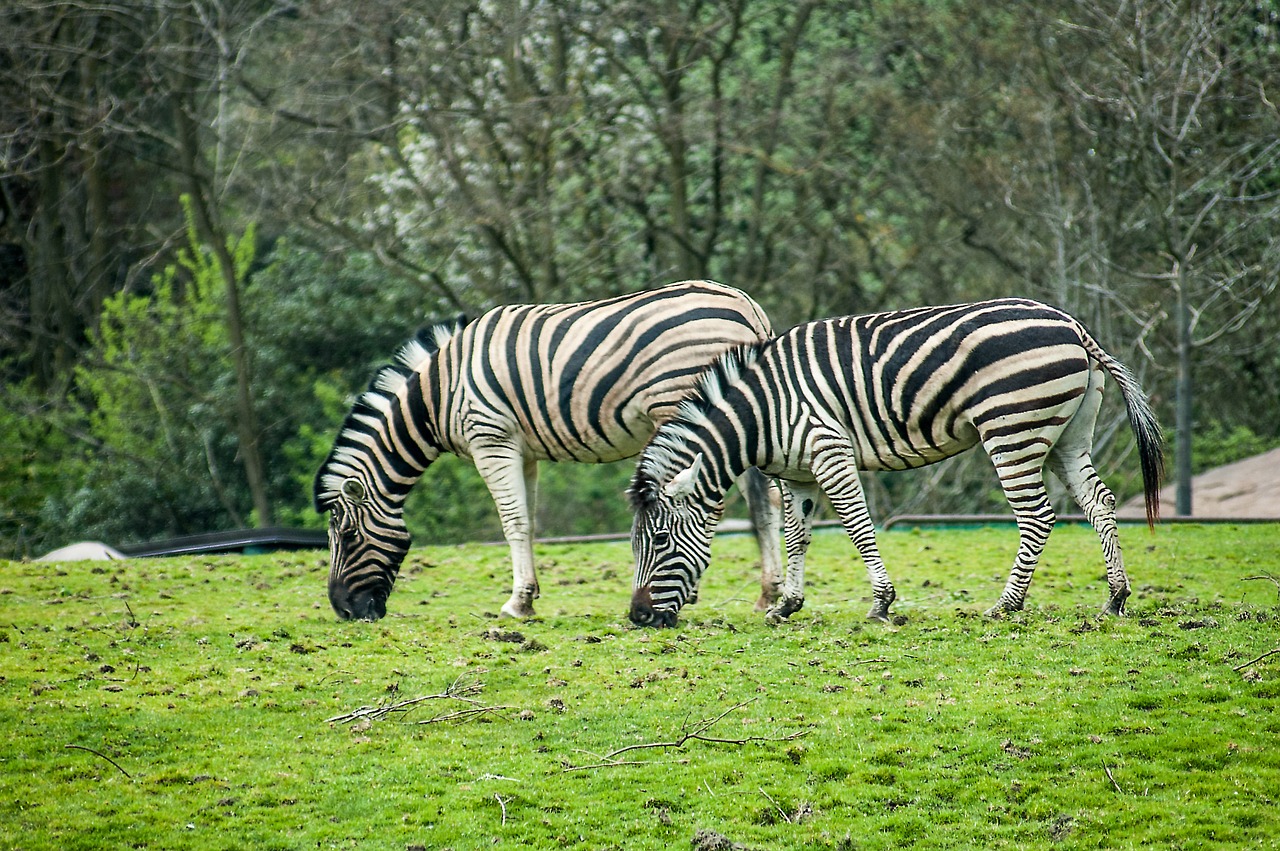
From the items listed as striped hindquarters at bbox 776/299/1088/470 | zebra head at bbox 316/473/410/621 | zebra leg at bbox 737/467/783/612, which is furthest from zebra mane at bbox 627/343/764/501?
zebra head at bbox 316/473/410/621

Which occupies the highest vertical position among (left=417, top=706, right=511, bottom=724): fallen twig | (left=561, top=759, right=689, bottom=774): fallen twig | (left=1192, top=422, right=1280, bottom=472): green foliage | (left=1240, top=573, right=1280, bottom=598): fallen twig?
(left=1192, top=422, right=1280, bottom=472): green foliage

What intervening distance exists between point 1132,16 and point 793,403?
12859 mm

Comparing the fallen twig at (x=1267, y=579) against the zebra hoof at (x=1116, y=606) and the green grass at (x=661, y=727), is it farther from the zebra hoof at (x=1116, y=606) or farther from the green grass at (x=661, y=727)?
the zebra hoof at (x=1116, y=606)

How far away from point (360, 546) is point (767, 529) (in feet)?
11.8

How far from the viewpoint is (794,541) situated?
35.3 ft

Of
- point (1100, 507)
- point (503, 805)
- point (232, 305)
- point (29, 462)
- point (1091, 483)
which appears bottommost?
point (503, 805)

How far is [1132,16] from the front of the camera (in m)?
19.5

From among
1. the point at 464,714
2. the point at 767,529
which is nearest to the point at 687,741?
the point at 464,714

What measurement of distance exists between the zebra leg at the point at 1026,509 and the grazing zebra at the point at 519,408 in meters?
2.12

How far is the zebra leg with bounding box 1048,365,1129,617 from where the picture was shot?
974cm

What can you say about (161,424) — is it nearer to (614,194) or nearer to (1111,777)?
(614,194)

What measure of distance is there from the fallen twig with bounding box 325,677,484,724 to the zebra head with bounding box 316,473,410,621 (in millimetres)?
2765

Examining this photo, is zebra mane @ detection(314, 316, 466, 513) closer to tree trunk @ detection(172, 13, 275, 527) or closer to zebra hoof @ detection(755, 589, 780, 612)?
zebra hoof @ detection(755, 589, 780, 612)

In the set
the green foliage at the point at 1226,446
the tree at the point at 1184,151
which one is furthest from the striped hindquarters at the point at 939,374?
the green foliage at the point at 1226,446
